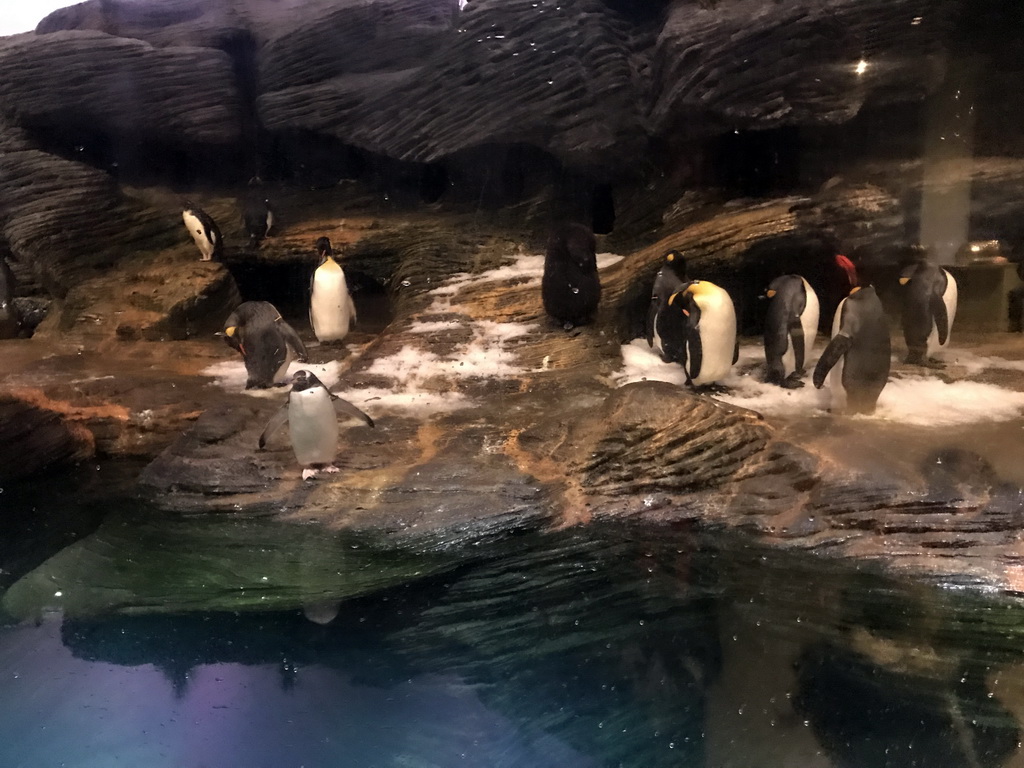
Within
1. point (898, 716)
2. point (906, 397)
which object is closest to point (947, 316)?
point (906, 397)

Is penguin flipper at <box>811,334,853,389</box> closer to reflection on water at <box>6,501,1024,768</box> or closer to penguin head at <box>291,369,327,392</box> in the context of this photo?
reflection on water at <box>6,501,1024,768</box>

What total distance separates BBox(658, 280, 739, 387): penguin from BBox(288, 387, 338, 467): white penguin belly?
6.29ft

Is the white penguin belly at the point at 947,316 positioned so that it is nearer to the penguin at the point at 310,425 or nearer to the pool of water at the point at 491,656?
the pool of water at the point at 491,656

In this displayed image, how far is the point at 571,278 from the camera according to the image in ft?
14.9

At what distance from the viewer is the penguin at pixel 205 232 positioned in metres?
6.37

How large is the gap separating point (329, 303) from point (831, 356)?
3.35 metres

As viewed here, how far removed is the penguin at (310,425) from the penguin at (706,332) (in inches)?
75.0

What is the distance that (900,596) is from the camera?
235 cm

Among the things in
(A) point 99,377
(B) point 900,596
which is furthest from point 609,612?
(A) point 99,377

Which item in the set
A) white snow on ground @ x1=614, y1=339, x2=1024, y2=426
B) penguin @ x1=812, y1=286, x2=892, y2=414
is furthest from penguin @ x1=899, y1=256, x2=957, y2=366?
penguin @ x1=812, y1=286, x2=892, y2=414

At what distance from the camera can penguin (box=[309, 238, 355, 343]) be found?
5164 millimetres

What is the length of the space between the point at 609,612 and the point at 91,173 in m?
6.54

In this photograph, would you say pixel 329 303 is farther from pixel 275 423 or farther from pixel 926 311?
pixel 926 311

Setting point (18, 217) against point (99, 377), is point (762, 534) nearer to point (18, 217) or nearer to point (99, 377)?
point (99, 377)
